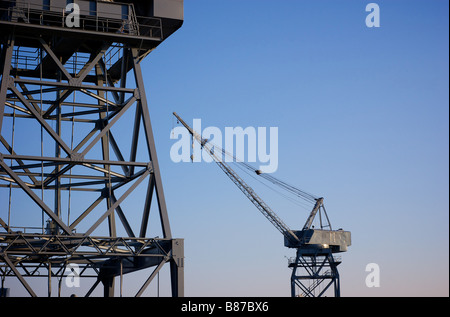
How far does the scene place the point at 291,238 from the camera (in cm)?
12088

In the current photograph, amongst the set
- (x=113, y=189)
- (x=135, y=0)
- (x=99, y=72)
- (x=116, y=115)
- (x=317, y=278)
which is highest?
(x=135, y=0)

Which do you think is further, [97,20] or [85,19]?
[97,20]

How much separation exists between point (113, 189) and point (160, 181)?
5.35m

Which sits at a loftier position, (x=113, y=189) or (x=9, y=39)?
(x=9, y=39)
